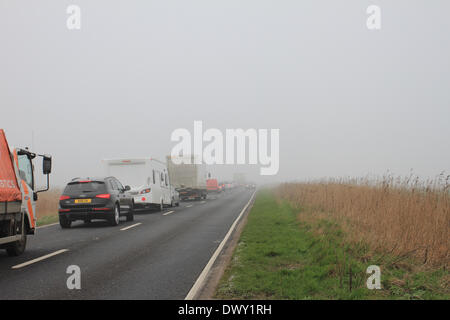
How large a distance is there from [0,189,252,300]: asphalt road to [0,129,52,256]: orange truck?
478 millimetres

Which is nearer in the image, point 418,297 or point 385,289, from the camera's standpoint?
point 418,297

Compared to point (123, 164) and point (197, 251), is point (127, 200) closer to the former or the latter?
point (123, 164)

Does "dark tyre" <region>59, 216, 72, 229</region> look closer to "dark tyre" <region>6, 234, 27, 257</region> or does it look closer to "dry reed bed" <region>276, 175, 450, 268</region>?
"dark tyre" <region>6, 234, 27, 257</region>

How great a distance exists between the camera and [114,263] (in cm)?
838

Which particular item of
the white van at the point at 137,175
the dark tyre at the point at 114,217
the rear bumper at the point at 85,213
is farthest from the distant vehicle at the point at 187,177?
the rear bumper at the point at 85,213

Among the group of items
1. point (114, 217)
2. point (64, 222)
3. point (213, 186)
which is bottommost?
point (213, 186)

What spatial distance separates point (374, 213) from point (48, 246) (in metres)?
8.71

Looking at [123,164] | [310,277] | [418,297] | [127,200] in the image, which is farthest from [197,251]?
[123,164]

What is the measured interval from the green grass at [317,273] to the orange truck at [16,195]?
4.58 metres

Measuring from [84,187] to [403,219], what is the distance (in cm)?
1092

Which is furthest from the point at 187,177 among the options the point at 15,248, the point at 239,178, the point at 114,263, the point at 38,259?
the point at 239,178

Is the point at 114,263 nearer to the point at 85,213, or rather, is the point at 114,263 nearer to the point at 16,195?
the point at 16,195

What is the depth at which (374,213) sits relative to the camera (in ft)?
38.1

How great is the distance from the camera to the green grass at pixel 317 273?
19.6ft
